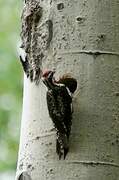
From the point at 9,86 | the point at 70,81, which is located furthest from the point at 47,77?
the point at 9,86

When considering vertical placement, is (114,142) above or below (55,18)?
below

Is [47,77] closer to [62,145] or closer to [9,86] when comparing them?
[62,145]

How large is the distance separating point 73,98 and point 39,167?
0.15 metres

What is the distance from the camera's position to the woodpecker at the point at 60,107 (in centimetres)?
120

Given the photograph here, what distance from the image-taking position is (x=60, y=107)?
1.22 m

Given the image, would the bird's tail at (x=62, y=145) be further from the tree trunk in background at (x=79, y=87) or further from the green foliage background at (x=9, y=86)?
the green foliage background at (x=9, y=86)

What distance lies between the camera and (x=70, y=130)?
1219 millimetres

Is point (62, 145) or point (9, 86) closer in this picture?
point (62, 145)

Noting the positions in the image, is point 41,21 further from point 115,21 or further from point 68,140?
point 68,140

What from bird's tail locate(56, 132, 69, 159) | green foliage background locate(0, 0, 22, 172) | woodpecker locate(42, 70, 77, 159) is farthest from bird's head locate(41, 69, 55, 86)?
green foliage background locate(0, 0, 22, 172)

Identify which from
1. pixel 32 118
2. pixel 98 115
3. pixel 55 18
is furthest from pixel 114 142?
pixel 55 18

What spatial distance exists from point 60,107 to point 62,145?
0.23ft

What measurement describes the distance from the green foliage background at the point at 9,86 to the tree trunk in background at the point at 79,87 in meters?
2.42

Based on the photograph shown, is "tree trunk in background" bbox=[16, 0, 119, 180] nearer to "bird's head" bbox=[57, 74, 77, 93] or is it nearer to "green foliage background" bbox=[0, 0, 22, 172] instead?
"bird's head" bbox=[57, 74, 77, 93]
